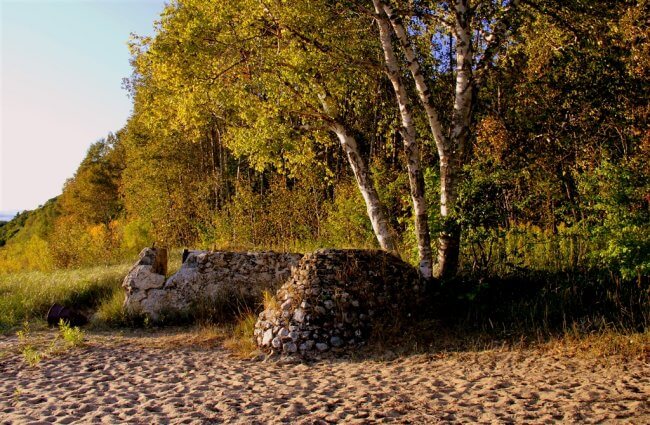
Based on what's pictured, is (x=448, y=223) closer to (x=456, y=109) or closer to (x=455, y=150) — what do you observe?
(x=455, y=150)

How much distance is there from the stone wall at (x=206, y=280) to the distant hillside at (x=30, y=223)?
46.8 meters

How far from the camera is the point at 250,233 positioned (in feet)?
63.7

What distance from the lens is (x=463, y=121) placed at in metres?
9.27

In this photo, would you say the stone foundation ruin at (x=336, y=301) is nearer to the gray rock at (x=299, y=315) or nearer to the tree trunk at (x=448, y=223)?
the gray rock at (x=299, y=315)

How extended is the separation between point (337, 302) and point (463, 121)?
376 cm

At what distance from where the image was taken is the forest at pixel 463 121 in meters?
9.07

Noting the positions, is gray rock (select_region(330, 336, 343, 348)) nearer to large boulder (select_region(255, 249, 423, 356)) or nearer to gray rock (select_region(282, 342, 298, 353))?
large boulder (select_region(255, 249, 423, 356))

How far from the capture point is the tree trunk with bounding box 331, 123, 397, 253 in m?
12.0

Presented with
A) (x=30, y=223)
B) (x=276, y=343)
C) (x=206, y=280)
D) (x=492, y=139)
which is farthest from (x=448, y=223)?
(x=30, y=223)

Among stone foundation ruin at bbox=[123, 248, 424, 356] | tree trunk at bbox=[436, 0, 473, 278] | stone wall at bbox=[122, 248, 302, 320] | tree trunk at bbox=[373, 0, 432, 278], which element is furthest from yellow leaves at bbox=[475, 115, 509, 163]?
stone wall at bbox=[122, 248, 302, 320]

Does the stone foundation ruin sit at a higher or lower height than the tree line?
lower

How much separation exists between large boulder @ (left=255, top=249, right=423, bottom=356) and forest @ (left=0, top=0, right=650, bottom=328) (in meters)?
0.82

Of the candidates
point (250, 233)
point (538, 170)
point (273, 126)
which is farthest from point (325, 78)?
point (250, 233)

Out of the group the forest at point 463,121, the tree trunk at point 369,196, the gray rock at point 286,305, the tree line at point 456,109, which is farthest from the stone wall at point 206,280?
the gray rock at point 286,305
